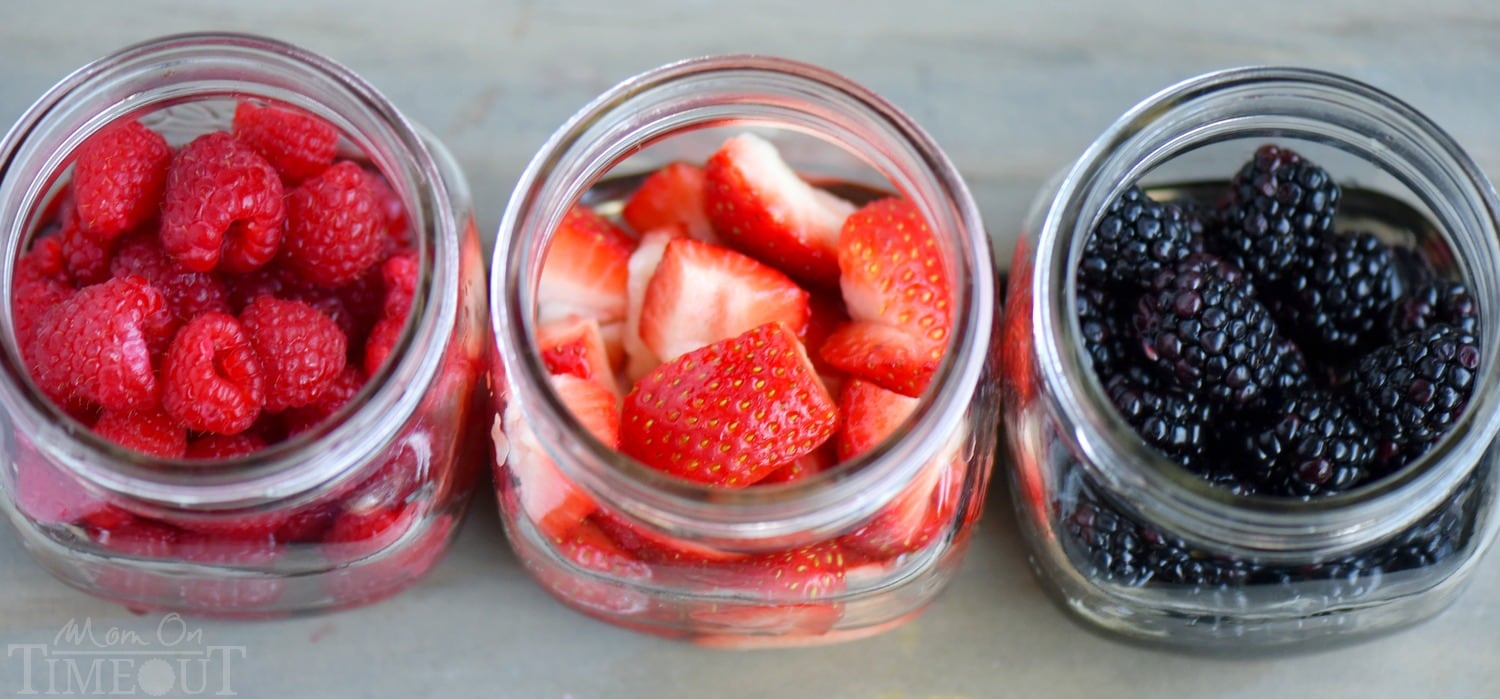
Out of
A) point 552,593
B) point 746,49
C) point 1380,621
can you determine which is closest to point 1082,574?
point 1380,621

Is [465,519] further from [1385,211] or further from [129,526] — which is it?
[1385,211]

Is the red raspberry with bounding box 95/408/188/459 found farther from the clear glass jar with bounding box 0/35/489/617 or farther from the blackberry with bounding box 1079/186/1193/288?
the blackberry with bounding box 1079/186/1193/288

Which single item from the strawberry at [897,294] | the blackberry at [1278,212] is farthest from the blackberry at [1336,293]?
the strawberry at [897,294]

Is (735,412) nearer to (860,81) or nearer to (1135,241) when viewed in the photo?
(1135,241)

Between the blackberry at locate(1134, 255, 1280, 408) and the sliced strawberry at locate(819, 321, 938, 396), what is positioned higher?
the blackberry at locate(1134, 255, 1280, 408)

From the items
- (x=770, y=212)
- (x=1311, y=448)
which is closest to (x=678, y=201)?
(x=770, y=212)

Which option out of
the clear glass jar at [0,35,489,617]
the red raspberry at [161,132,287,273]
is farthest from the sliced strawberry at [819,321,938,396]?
the red raspberry at [161,132,287,273]
